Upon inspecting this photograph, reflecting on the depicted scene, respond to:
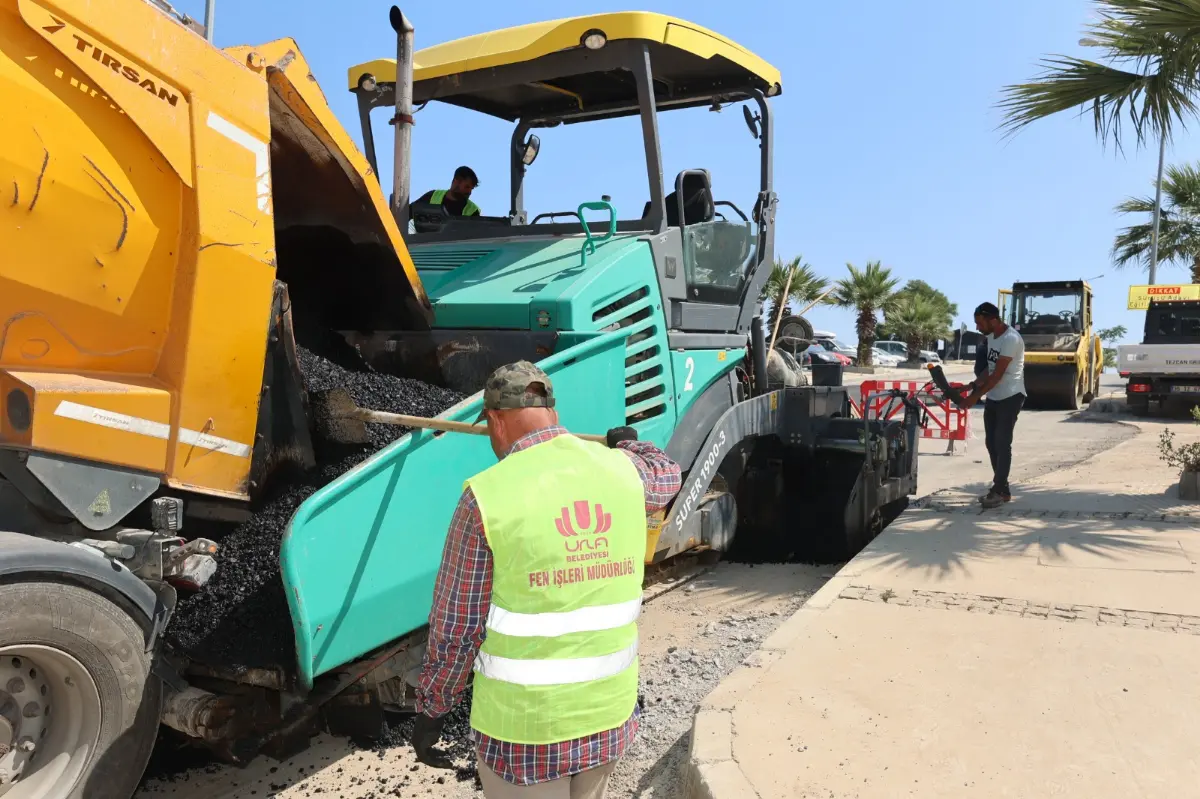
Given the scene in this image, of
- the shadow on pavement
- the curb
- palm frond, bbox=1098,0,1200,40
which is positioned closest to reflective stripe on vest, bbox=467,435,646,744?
the curb

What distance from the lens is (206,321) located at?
107 inches

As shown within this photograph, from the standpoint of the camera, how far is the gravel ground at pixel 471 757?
3238 millimetres

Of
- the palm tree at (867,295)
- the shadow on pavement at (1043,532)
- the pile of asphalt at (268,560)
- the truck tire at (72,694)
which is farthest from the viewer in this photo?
the palm tree at (867,295)

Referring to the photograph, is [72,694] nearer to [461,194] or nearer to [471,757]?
[471,757]

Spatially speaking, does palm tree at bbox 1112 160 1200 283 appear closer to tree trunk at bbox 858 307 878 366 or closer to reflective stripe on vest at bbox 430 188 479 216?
tree trunk at bbox 858 307 878 366

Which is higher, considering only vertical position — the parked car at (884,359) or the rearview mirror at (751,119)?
the rearview mirror at (751,119)

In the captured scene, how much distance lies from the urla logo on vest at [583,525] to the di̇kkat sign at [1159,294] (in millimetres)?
20145

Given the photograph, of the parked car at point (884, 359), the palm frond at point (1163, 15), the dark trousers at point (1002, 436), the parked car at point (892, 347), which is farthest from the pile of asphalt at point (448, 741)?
the parked car at point (892, 347)

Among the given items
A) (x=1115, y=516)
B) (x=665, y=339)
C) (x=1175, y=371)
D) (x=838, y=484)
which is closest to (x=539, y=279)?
(x=665, y=339)

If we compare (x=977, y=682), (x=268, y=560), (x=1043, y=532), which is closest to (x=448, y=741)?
(x=268, y=560)

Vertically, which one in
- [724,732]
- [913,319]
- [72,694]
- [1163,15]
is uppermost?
[1163,15]

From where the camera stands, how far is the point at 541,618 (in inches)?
76.2

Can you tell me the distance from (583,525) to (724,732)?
1.61m

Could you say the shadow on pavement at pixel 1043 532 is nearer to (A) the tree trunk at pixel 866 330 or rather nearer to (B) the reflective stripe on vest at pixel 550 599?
(B) the reflective stripe on vest at pixel 550 599
